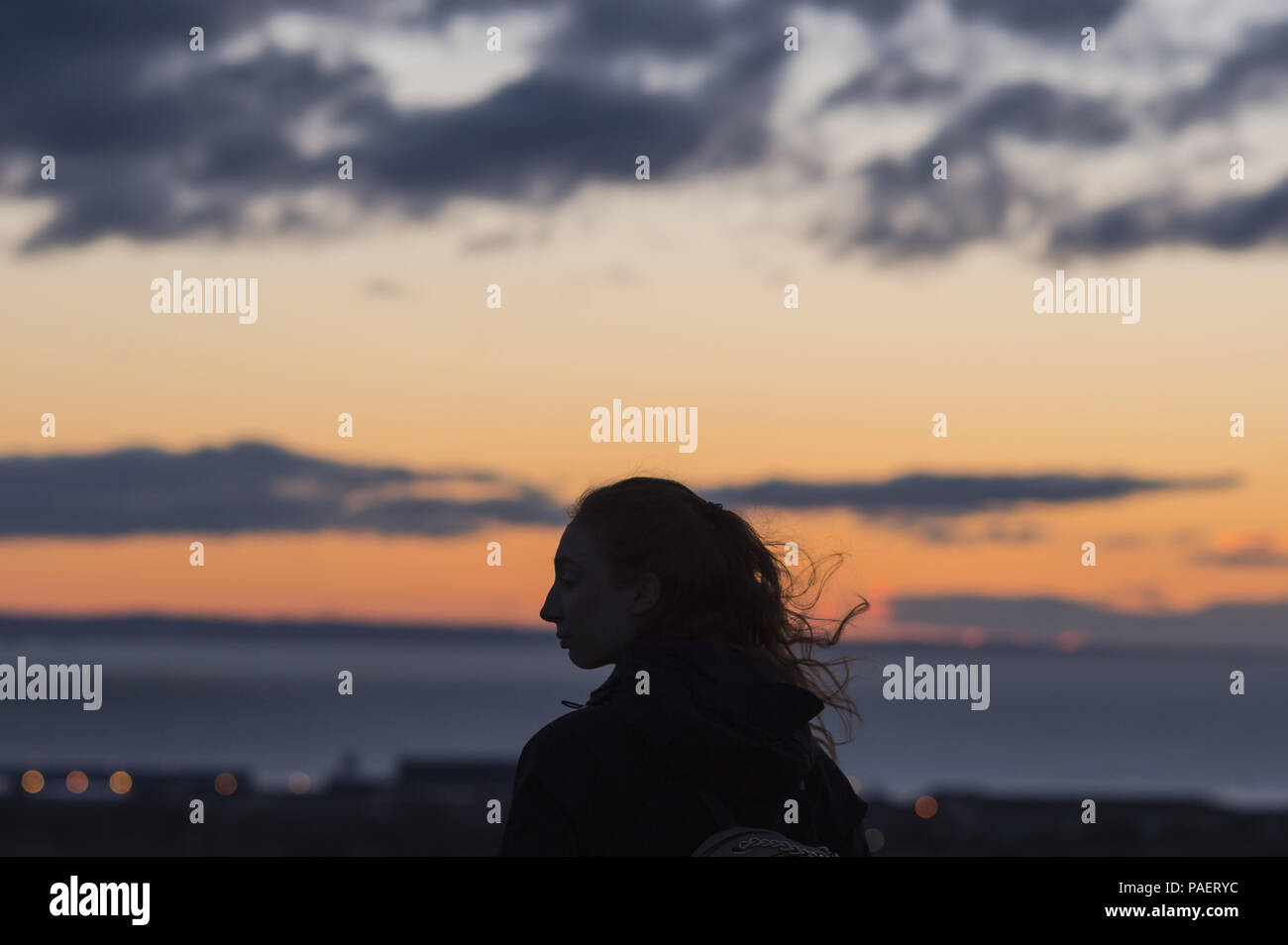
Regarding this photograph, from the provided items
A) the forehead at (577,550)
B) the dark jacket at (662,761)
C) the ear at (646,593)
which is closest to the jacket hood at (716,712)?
the dark jacket at (662,761)

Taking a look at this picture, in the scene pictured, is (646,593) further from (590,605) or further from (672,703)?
(672,703)

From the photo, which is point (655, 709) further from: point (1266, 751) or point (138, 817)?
point (1266, 751)

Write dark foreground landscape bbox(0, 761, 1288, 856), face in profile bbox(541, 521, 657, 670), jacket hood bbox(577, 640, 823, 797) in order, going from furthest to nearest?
dark foreground landscape bbox(0, 761, 1288, 856)
face in profile bbox(541, 521, 657, 670)
jacket hood bbox(577, 640, 823, 797)

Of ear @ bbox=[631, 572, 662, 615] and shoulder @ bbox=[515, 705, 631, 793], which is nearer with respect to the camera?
shoulder @ bbox=[515, 705, 631, 793]

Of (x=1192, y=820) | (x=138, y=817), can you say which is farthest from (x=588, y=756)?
(x=1192, y=820)

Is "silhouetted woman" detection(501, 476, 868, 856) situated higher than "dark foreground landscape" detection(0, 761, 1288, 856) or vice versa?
"silhouetted woman" detection(501, 476, 868, 856)

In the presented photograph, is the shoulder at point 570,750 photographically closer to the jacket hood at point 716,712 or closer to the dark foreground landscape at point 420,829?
the jacket hood at point 716,712

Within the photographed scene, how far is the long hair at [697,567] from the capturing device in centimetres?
445

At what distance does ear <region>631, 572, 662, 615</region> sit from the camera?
4414mm

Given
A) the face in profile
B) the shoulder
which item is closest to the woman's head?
the face in profile

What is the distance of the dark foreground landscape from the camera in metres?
24.2

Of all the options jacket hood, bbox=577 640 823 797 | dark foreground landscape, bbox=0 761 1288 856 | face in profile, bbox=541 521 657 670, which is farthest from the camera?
dark foreground landscape, bbox=0 761 1288 856

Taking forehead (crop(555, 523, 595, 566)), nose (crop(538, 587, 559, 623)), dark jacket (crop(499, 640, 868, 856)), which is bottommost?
dark jacket (crop(499, 640, 868, 856))

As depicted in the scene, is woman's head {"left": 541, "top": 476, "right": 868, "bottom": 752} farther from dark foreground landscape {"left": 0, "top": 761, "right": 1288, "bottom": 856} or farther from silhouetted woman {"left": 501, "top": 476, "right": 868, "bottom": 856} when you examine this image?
dark foreground landscape {"left": 0, "top": 761, "right": 1288, "bottom": 856}
